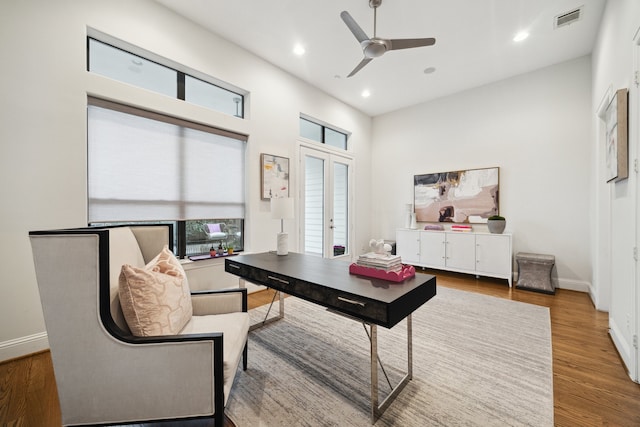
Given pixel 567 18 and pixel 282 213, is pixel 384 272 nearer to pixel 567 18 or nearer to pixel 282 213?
pixel 282 213

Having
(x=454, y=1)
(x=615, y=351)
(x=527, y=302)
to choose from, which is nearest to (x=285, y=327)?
(x=615, y=351)

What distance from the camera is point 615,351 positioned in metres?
2.09

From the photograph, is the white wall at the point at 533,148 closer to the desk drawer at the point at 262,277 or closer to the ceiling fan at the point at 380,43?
the ceiling fan at the point at 380,43

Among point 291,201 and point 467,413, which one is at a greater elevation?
point 291,201

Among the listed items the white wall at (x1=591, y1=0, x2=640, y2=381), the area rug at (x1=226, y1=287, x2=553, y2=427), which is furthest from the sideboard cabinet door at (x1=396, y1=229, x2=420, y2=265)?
the white wall at (x1=591, y1=0, x2=640, y2=381)

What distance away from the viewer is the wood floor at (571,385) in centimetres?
142

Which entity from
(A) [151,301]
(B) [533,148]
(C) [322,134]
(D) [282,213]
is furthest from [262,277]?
(B) [533,148]

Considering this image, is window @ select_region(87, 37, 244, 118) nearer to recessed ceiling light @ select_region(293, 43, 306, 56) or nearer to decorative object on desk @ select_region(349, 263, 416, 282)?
recessed ceiling light @ select_region(293, 43, 306, 56)

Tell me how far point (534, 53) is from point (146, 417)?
18.2ft

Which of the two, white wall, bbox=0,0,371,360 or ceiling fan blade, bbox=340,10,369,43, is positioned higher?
ceiling fan blade, bbox=340,10,369,43

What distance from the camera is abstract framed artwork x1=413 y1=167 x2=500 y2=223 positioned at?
14.7 feet

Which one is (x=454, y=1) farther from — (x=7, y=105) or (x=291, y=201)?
(x=7, y=105)

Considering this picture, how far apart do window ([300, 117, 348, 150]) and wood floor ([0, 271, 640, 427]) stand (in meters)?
4.13

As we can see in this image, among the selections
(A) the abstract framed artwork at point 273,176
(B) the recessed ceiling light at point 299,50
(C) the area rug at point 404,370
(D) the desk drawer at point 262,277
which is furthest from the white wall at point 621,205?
(A) the abstract framed artwork at point 273,176
